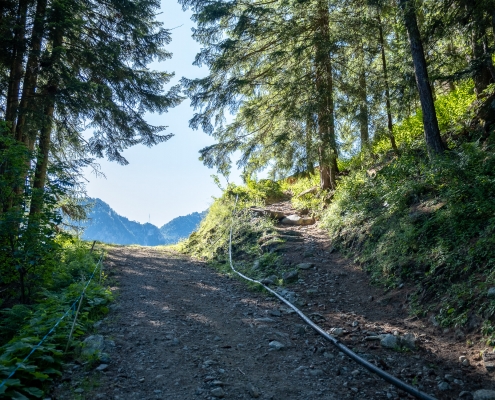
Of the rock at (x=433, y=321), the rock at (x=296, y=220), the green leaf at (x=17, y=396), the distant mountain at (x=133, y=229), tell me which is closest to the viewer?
the green leaf at (x=17, y=396)

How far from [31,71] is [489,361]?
38.0 feet

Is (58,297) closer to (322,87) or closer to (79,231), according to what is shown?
(79,231)

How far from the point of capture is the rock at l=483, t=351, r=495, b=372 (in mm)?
3955

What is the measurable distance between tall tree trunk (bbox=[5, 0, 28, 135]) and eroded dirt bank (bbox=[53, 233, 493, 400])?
552 cm

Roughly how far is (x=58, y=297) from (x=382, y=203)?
7765 millimetres

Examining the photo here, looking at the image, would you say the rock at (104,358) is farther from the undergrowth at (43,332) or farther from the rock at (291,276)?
the rock at (291,276)

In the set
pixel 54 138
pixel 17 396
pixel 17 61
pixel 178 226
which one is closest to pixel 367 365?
pixel 17 396

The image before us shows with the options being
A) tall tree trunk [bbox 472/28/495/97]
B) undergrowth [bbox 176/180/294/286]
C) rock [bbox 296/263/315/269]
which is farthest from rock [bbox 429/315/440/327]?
tall tree trunk [bbox 472/28/495/97]

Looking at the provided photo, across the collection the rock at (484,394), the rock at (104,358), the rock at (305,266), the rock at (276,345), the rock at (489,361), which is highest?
the rock at (305,266)

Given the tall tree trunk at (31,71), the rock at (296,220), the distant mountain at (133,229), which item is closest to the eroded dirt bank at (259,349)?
the rock at (296,220)

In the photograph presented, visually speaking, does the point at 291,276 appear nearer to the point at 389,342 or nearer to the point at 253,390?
the point at 389,342

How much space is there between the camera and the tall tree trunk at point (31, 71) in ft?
29.7

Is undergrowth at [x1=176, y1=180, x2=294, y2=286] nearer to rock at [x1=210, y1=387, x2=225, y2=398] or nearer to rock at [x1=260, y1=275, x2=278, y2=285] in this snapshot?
rock at [x1=260, y1=275, x2=278, y2=285]

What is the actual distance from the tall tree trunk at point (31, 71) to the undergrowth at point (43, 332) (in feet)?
12.8
